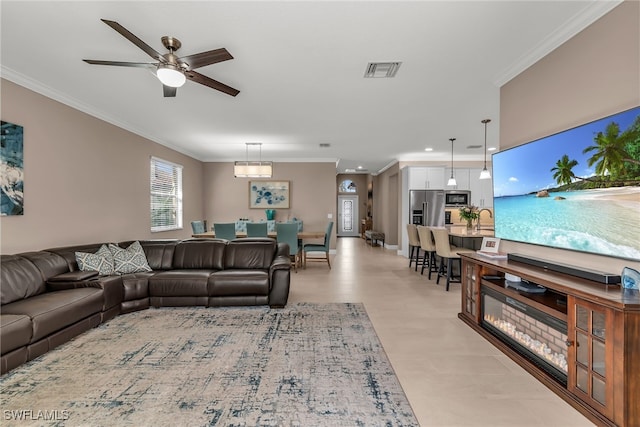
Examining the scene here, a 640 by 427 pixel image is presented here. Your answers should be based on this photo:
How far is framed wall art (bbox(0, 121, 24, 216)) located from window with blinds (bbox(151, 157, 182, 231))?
2.75 metres

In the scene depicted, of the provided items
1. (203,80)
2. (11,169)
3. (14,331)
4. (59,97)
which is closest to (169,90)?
(203,80)

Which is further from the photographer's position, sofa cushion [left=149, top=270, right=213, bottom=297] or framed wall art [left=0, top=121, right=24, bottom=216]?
sofa cushion [left=149, top=270, right=213, bottom=297]

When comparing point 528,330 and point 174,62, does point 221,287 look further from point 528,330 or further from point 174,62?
point 528,330

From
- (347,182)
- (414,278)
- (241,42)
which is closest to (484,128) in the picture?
(414,278)

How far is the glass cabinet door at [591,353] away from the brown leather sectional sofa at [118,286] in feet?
9.39

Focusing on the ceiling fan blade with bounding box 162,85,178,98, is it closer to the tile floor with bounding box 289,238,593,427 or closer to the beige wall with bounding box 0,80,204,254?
the beige wall with bounding box 0,80,204,254

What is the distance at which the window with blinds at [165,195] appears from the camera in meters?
6.18

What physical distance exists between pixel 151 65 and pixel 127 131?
11.2 feet

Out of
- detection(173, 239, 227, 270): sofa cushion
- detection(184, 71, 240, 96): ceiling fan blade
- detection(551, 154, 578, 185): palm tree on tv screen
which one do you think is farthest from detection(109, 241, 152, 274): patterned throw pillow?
detection(551, 154, 578, 185): palm tree on tv screen

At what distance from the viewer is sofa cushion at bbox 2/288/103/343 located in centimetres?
253

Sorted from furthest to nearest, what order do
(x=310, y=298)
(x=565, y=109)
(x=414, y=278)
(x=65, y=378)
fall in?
(x=414, y=278) → (x=310, y=298) → (x=565, y=109) → (x=65, y=378)

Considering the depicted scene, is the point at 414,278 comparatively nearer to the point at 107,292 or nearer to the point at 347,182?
the point at 107,292

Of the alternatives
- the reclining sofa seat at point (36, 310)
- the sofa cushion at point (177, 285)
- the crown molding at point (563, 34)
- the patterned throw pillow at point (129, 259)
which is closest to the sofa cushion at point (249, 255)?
the sofa cushion at point (177, 285)

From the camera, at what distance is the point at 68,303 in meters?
2.85
